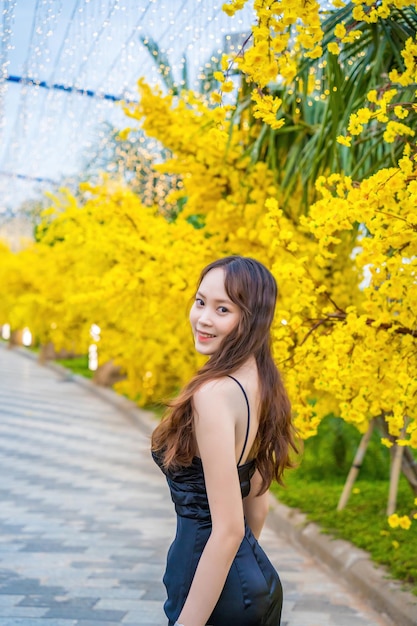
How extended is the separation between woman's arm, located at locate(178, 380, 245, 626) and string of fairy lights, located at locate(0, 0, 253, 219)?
232 cm

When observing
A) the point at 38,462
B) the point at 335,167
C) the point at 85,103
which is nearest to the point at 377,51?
the point at 335,167

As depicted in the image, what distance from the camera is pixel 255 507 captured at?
246 cm

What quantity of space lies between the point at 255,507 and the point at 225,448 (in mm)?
471

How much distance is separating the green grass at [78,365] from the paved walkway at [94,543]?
10.2 m

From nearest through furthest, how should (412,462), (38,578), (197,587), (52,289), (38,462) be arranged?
(197,587), (38,578), (412,462), (38,462), (52,289)

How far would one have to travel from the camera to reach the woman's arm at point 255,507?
2.43 m

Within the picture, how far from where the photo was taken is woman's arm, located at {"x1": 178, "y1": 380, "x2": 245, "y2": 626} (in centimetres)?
205

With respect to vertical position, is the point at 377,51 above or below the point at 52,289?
above

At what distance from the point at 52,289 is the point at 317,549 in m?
11.0

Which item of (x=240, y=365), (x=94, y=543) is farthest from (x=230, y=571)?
(x=94, y=543)

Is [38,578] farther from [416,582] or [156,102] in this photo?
[156,102]

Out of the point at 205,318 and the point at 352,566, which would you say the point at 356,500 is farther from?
the point at 205,318

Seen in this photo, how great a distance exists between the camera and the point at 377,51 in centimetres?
470

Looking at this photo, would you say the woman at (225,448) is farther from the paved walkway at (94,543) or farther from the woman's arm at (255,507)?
the paved walkway at (94,543)
